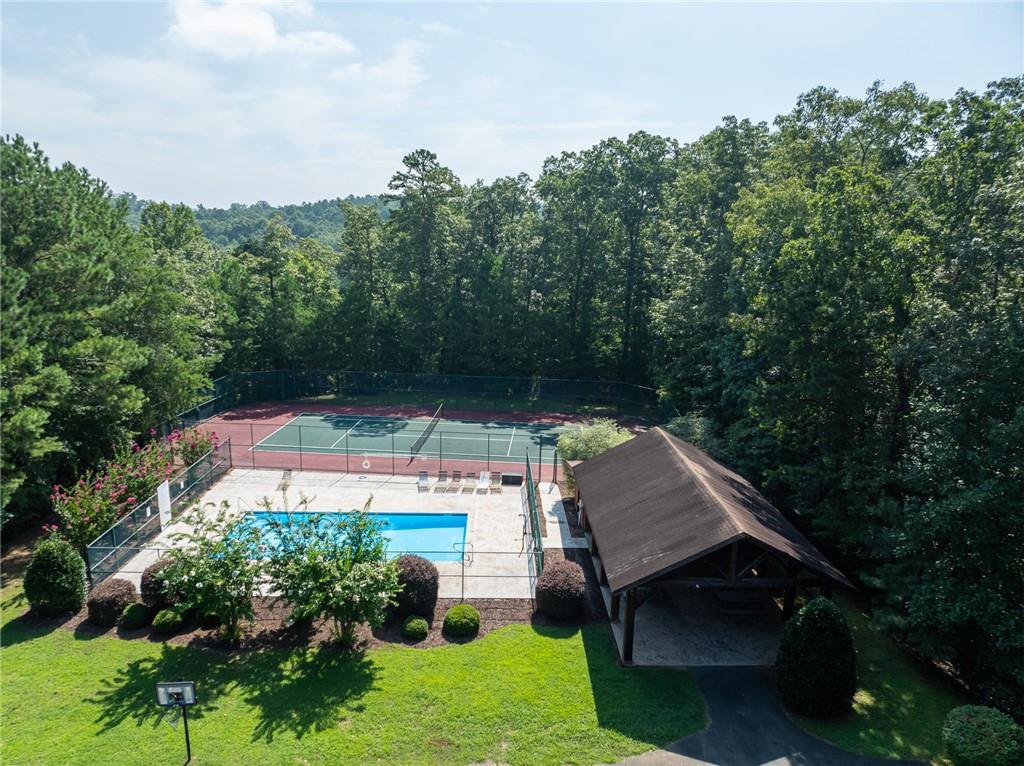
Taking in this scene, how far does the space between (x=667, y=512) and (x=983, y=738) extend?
→ 763 cm

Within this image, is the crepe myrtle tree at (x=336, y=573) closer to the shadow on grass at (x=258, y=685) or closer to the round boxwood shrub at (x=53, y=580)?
the shadow on grass at (x=258, y=685)

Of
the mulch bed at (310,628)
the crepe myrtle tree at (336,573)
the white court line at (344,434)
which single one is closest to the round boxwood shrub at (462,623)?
the mulch bed at (310,628)

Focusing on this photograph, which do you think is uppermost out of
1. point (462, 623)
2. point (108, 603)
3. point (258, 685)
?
point (108, 603)

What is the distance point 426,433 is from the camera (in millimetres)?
36406

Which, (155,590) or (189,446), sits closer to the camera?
(155,590)

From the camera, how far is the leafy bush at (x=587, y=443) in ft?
85.5

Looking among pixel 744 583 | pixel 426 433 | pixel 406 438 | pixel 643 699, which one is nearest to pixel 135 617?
pixel 643 699

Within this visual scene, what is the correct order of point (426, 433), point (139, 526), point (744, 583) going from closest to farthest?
1. point (744, 583)
2. point (139, 526)
3. point (426, 433)

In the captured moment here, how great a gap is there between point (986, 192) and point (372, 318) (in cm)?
4088

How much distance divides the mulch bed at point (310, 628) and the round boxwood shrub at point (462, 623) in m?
0.18

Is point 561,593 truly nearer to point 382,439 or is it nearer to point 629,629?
point 629,629

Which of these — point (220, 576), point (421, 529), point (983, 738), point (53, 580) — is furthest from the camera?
point (421, 529)

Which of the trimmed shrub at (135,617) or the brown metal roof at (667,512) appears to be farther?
the trimmed shrub at (135,617)

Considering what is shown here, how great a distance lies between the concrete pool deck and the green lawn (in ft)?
28.3
